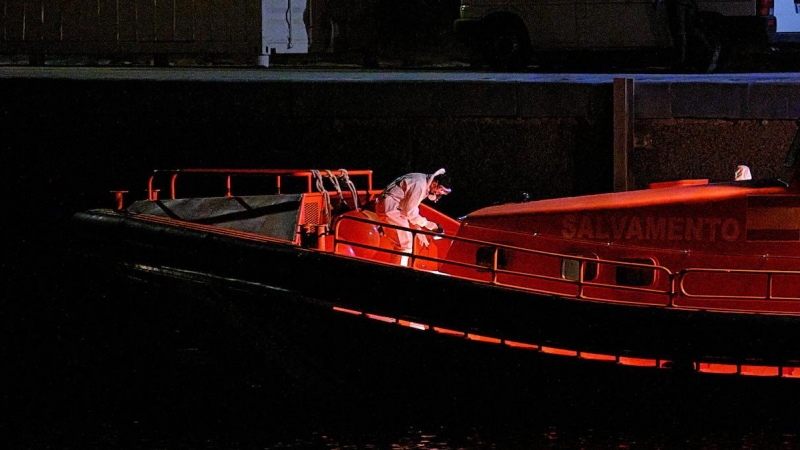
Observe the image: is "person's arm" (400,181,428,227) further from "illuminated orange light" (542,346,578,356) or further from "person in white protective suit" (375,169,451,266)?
"illuminated orange light" (542,346,578,356)

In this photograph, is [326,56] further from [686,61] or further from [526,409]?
[526,409]

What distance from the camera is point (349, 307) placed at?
7.64 metres

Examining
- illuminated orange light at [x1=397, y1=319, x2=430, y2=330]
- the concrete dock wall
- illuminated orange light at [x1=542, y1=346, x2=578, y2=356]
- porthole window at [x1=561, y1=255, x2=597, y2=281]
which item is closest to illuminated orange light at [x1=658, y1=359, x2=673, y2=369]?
illuminated orange light at [x1=542, y1=346, x2=578, y2=356]

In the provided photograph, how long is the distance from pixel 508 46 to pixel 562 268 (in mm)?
6022

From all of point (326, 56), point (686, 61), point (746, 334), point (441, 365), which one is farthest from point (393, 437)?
point (326, 56)

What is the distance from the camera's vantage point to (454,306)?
7484 millimetres

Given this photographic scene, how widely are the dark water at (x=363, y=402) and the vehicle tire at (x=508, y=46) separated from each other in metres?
5.76

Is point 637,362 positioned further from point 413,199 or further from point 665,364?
point 413,199

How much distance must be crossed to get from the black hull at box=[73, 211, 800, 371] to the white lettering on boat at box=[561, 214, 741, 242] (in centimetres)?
65

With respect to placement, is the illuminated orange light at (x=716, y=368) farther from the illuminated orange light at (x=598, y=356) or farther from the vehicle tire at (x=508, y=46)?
the vehicle tire at (x=508, y=46)

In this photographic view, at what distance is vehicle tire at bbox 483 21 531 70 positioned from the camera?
13.4 m

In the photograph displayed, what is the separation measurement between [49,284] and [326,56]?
7215mm

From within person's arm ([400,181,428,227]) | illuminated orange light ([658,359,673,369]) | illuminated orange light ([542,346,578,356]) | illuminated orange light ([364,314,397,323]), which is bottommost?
illuminated orange light ([658,359,673,369])

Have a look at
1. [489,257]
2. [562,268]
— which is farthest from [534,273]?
[489,257]
